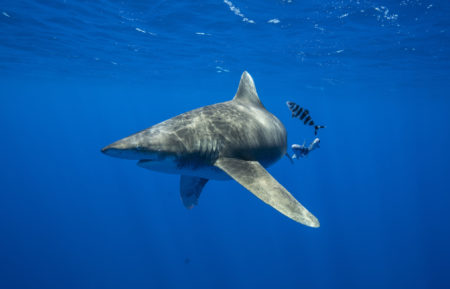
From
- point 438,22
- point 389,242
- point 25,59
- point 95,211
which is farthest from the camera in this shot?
point 95,211

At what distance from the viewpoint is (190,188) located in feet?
17.0

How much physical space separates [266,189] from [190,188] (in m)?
2.69

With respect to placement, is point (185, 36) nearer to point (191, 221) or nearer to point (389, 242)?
point (191, 221)

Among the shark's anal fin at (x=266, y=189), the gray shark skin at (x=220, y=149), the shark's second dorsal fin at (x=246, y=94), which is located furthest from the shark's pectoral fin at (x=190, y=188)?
the shark's second dorsal fin at (x=246, y=94)

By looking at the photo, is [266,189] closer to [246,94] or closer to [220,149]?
[220,149]

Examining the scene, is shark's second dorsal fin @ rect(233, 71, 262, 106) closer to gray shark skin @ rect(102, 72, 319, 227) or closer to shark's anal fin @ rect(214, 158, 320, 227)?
gray shark skin @ rect(102, 72, 319, 227)

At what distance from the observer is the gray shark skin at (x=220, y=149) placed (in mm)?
2758

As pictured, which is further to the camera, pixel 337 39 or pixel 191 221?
pixel 191 221

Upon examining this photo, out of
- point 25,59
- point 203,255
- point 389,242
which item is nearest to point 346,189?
point 389,242

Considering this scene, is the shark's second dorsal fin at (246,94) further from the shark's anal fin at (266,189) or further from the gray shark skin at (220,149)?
the shark's anal fin at (266,189)

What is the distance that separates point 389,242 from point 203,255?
23.1m

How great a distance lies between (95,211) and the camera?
4091 cm

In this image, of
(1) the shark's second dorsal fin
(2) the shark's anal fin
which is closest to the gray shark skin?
(2) the shark's anal fin

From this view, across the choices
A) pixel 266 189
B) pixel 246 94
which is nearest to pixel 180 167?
pixel 266 189
